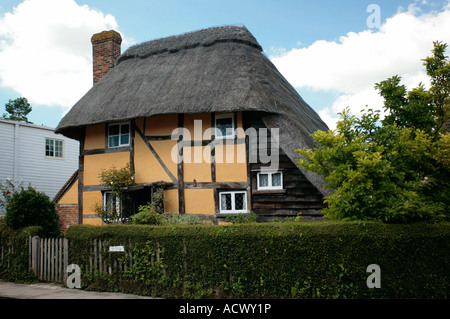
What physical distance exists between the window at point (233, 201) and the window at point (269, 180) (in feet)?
1.85

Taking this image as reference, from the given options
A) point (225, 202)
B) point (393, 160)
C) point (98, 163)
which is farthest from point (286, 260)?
point (98, 163)

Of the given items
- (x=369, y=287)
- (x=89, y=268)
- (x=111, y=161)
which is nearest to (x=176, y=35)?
(x=111, y=161)

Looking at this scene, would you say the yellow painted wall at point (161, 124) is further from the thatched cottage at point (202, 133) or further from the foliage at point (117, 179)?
the foliage at point (117, 179)

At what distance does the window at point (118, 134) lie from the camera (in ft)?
39.1

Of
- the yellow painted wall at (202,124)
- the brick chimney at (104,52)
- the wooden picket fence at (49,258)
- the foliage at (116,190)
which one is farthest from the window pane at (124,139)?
the wooden picket fence at (49,258)

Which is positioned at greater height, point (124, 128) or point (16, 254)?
point (124, 128)

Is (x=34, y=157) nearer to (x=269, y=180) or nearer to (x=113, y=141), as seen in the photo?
(x=113, y=141)

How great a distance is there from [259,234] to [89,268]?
3.98 metres

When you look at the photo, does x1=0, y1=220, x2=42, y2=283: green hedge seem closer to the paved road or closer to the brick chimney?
the paved road

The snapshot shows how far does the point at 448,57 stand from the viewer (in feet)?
25.0

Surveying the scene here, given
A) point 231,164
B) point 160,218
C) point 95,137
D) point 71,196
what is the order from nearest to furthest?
point 160,218, point 231,164, point 95,137, point 71,196

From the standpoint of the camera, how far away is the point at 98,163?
1212 cm

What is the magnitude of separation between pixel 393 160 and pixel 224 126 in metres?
5.13

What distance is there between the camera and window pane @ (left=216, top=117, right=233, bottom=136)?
10.6 meters
